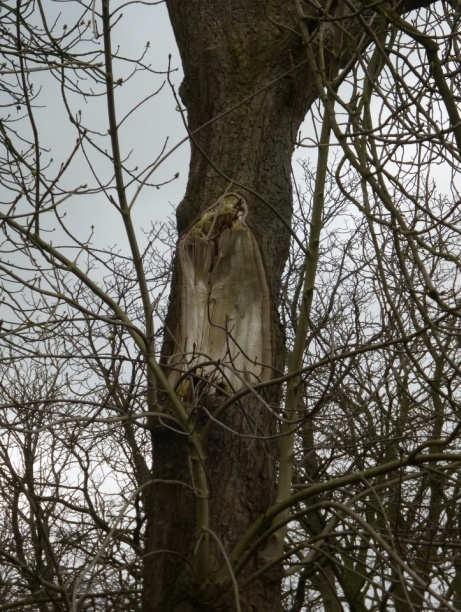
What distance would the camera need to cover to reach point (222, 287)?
3.35 metres

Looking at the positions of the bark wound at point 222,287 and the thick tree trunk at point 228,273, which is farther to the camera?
the bark wound at point 222,287

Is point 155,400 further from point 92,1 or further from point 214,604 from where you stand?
point 92,1

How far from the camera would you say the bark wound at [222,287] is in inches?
129

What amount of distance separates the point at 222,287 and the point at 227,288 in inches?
0.8

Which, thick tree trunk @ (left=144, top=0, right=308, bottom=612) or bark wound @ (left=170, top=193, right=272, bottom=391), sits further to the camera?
bark wound @ (left=170, top=193, right=272, bottom=391)

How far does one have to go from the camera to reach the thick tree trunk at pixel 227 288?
2939 mm

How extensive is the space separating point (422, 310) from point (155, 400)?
3.16 ft

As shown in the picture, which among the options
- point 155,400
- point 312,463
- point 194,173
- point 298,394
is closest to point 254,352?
point 298,394

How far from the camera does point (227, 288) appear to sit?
3.36 meters

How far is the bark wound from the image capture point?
10.7ft

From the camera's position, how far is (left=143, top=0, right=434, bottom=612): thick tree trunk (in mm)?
2939

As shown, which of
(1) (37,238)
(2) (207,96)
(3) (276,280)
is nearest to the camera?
(1) (37,238)

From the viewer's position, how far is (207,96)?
3746mm

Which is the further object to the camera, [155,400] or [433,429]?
[433,429]
